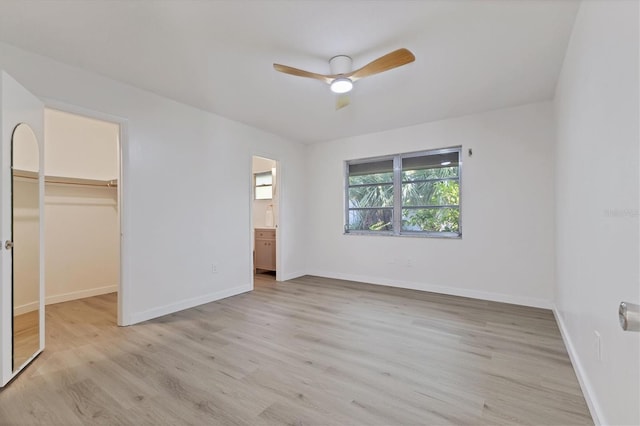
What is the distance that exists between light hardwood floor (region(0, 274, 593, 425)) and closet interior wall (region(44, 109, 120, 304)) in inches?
23.5

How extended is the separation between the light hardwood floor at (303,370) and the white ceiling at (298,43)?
2.53 m

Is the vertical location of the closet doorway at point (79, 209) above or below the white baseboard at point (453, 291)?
above

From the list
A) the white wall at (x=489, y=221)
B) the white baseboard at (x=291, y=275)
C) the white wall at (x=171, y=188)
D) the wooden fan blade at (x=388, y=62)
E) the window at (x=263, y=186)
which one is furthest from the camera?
the window at (x=263, y=186)

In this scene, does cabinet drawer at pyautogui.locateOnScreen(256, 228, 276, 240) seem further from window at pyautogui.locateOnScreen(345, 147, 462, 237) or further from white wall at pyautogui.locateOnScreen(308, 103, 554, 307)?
white wall at pyautogui.locateOnScreen(308, 103, 554, 307)

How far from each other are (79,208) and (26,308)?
2308 mm

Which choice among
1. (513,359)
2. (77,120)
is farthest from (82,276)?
(513,359)

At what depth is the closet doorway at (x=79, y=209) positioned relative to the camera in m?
3.86

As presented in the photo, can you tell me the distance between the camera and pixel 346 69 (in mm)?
2602

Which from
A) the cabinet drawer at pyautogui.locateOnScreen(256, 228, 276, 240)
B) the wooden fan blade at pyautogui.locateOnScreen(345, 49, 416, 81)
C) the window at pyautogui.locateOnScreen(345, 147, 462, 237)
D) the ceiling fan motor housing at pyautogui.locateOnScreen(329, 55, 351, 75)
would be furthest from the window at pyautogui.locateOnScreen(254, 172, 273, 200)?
the wooden fan blade at pyautogui.locateOnScreen(345, 49, 416, 81)

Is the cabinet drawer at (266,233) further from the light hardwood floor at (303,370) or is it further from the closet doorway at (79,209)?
the closet doorway at (79,209)

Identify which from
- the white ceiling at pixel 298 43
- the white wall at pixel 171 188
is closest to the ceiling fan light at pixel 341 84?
the white ceiling at pixel 298 43

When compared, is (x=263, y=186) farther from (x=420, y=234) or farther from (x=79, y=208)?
(x=420, y=234)

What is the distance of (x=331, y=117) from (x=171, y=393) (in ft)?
11.6

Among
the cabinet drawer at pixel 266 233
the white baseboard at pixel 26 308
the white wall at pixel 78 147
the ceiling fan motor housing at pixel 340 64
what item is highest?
the ceiling fan motor housing at pixel 340 64
